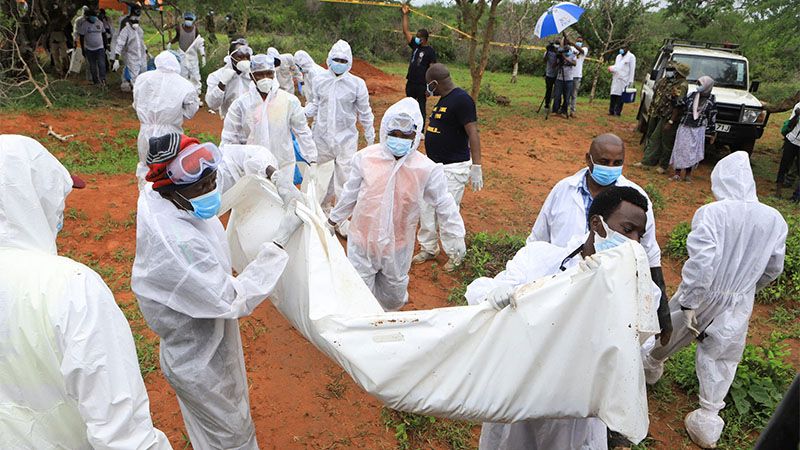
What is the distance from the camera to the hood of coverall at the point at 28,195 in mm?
1825

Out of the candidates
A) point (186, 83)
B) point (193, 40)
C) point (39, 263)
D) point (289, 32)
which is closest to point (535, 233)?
point (39, 263)

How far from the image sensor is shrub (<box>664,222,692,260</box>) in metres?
6.65

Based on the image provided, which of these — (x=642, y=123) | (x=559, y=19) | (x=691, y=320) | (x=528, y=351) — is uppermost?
(x=559, y=19)

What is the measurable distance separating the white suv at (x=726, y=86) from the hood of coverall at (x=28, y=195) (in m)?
10.6

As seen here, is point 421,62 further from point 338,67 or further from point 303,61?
point 338,67

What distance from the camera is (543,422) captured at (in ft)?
8.54

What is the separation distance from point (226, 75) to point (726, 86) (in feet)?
31.1

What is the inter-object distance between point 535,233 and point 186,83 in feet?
13.9

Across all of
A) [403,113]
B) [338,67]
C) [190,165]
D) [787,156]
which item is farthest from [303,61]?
[787,156]

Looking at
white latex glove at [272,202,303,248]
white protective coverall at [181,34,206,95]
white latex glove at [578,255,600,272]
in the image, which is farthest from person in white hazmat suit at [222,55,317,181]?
white protective coverall at [181,34,206,95]

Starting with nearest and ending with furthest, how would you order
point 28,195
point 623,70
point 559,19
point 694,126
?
point 28,195 < point 694,126 < point 559,19 < point 623,70

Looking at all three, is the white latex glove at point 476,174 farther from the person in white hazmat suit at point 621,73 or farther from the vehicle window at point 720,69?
the person in white hazmat suit at point 621,73

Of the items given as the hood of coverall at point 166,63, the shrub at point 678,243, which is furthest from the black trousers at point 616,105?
the hood of coverall at point 166,63

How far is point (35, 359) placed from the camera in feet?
5.67
